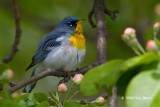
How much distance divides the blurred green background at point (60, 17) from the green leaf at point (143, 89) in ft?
10.8

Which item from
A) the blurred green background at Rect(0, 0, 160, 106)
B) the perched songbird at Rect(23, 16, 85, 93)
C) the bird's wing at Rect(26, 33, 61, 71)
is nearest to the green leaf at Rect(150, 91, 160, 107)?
the perched songbird at Rect(23, 16, 85, 93)

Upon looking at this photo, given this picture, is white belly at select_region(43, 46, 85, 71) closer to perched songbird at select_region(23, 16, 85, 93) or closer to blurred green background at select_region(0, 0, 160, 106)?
perched songbird at select_region(23, 16, 85, 93)

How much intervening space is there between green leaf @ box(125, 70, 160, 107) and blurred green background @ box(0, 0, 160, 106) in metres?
3.30

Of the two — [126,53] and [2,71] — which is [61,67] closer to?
[126,53]

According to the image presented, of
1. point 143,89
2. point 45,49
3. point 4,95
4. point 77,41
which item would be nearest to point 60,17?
point 45,49

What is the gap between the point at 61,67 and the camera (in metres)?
4.15

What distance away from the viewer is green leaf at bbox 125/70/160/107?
58.1 inches

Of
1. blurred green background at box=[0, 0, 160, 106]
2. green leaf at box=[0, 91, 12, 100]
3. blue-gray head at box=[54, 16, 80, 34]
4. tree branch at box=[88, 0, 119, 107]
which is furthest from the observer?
blurred green background at box=[0, 0, 160, 106]

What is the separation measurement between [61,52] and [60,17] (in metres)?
1.47

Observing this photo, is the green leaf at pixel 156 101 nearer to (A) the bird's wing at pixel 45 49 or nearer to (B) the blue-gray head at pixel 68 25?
(A) the bird's wing at pixel 45 49

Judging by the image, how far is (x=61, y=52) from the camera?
4062 mm

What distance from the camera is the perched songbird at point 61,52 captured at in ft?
13.3

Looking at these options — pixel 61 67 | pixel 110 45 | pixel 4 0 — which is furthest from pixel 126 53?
pixel 4 0

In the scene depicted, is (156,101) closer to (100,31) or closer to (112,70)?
(112,70)
